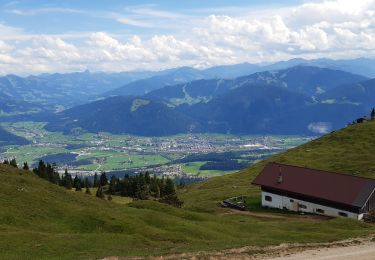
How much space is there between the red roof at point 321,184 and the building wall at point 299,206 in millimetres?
1747

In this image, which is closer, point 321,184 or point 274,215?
point 274,215

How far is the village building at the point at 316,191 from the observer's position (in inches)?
3012

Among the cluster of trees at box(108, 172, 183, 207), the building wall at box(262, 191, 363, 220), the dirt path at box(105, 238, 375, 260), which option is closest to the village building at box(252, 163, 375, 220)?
the building wall at box(262, 191, 363, 220)

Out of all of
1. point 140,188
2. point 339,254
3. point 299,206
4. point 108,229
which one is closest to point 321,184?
point 299,206

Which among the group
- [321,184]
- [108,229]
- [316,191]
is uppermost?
[108,229]

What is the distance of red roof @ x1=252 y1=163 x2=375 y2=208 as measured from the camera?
77188 mm

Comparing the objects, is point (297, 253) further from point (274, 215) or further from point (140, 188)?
point (140, 188)

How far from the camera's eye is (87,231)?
4994cm

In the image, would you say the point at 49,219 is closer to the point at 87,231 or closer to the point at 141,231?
the point at 87,231

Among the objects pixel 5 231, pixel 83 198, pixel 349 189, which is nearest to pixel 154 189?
pixel 83 198

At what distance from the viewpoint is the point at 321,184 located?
275 ft

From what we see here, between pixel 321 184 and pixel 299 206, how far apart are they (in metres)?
6.13

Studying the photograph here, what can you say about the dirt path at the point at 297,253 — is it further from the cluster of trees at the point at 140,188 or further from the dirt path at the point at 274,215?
the cluster of trees at the point at 140,188

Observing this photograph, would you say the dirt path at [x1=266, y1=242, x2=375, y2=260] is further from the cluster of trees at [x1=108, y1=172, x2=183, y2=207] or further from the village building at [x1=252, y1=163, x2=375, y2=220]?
the cluster of trees at [x1=108, y1=172, x2=183, y2=207]
